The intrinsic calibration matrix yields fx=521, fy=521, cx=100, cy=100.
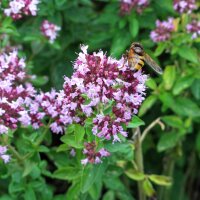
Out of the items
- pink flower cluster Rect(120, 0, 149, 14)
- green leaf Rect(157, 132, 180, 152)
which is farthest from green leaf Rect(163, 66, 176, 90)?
pink flower cluster Rect(120, 0, 149, 14)

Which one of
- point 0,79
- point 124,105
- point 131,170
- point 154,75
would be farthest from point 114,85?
point 154,75

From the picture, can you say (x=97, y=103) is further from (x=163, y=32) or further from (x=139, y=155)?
(x=163, y=32)

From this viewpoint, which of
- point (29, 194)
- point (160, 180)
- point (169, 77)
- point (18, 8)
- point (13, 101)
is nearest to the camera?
point (13, 101)

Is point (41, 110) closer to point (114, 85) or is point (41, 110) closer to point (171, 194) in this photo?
point (114, 85)

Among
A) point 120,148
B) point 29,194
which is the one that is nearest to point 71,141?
point 120,148

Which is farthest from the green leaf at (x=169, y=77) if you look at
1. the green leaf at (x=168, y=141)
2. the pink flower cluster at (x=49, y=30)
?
the pink flower cluster at (x=49, y=30)

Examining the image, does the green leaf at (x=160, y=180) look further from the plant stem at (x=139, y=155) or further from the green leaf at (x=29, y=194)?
the green leaf at (x=29, y=194)
